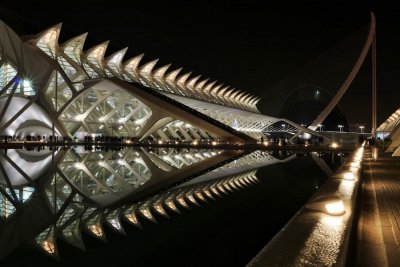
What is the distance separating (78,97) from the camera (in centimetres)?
3925

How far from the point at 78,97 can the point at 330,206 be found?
37.2 meters

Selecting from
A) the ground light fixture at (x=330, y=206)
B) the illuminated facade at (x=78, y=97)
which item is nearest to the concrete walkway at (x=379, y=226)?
the ground light fixture at (x=330, y=206)

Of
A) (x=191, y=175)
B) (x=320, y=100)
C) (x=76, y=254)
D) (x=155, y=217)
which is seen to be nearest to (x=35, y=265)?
(x=76, y=254)

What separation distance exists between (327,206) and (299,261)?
192cm

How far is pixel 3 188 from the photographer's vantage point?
29.1ft

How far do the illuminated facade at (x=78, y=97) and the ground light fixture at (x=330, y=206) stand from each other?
28677mm

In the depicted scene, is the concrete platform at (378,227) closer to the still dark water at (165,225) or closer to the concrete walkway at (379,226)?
the concrete walkway at (379,226)

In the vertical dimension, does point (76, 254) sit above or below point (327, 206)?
below

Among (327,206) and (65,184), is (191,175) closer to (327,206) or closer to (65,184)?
(65,184)

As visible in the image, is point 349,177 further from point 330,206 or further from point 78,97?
point 78,97

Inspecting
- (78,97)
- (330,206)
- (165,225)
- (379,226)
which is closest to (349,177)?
(379,226)

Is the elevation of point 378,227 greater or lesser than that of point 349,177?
lesser

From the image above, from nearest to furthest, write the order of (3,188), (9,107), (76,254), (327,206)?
(76,254)
(327,206)
(3,188)
(9,107)

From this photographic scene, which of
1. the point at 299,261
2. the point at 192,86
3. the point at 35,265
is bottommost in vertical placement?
the point at 35,265
